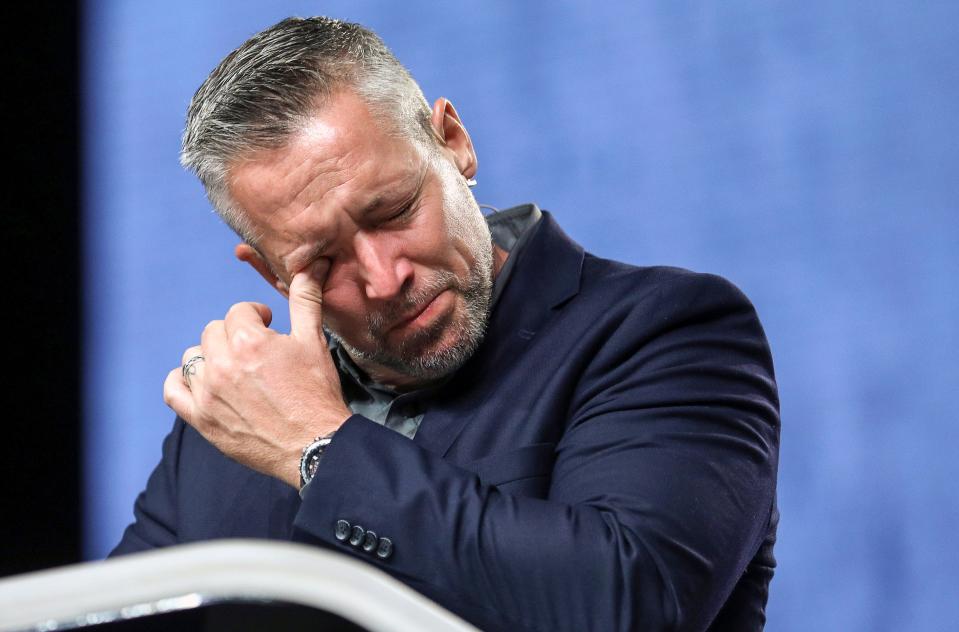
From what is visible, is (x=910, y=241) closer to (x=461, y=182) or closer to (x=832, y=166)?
(x=832, y=166)

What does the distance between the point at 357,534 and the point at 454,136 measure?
1.96ft

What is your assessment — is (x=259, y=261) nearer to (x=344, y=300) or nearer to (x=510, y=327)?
(x=344, y=300)

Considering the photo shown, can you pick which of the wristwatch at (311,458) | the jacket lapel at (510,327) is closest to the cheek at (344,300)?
the jacket lapel at (510,327)

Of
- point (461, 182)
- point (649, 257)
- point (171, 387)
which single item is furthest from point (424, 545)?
point (649, 257)

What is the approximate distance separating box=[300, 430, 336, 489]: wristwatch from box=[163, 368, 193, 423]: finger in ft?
0.60

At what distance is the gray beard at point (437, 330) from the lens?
1315 mm

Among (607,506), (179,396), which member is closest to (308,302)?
(179,396)

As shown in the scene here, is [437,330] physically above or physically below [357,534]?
above

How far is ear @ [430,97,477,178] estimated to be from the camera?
1429 mm

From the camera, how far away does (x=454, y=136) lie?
1457 mm

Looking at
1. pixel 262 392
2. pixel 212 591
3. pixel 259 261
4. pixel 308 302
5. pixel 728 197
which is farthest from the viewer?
pixel 728 197

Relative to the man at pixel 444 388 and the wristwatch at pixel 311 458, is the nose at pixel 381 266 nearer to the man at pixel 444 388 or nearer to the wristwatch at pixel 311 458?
the man at pixel 444 388

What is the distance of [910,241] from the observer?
6.69ft

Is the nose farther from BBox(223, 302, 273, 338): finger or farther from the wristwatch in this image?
the wristwatch
